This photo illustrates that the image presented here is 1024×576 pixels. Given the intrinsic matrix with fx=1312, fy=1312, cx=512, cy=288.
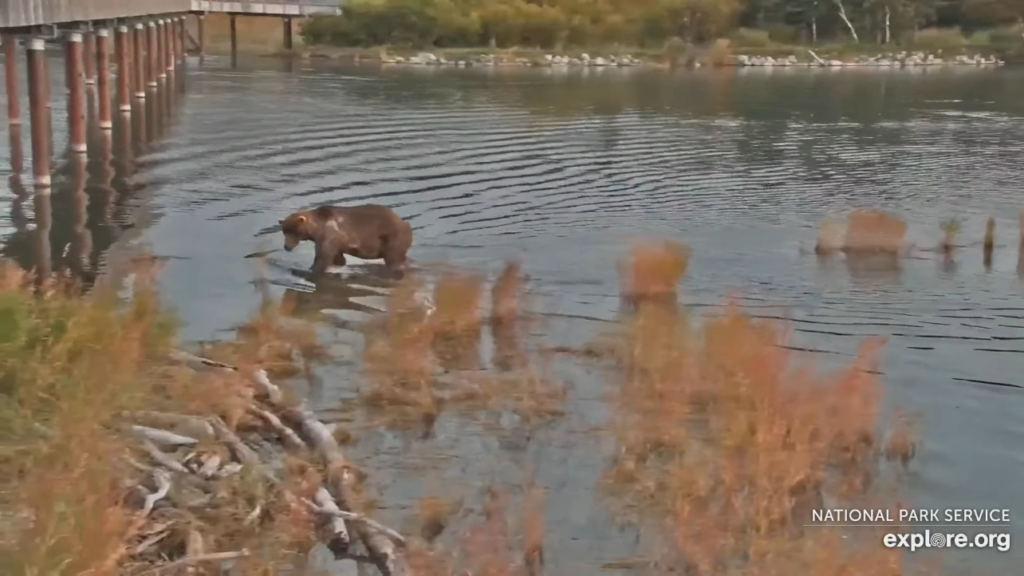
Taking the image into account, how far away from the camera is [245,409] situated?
8.35m

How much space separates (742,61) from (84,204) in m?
49.6

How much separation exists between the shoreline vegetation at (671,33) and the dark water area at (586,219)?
1044 inches

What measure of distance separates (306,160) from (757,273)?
39.9 ft

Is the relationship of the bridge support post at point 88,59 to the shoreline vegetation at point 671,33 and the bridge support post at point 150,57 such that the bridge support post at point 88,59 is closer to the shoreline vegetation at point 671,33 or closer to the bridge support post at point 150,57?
the bridge support post at point 150,57

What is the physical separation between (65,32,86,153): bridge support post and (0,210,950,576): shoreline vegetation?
13062 millimetres

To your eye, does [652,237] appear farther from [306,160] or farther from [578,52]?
[578,52]

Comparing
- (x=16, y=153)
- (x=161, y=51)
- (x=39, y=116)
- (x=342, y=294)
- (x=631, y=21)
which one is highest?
(x=631, y=21)

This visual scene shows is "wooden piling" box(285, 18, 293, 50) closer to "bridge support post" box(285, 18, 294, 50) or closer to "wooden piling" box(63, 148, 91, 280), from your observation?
"bridge support post" box(285, 18, 294, 50)

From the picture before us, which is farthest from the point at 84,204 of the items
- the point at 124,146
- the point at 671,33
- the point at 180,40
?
the point at 671,33

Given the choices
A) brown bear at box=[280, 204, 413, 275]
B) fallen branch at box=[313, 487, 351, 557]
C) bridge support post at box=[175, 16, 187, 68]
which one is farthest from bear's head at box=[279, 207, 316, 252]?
bridge support post at box=[175, 16, 187, 68]

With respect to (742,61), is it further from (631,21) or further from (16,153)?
(16,153)

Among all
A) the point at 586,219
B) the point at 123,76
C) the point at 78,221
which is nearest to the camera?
the point at 78,221

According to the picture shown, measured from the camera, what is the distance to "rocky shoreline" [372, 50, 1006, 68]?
63312 millimetres

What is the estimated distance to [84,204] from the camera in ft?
63.4
